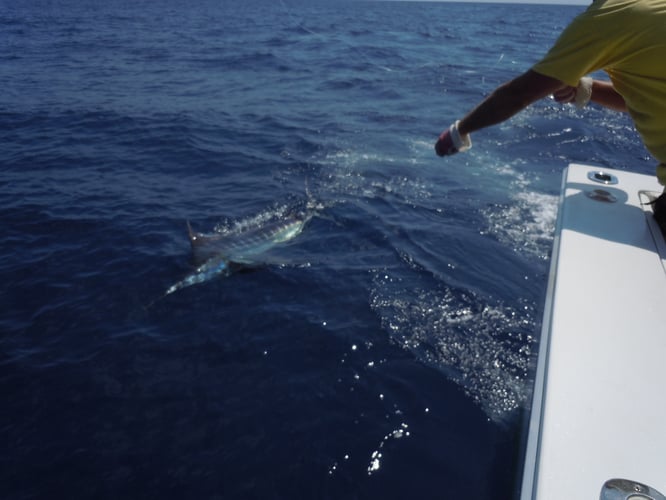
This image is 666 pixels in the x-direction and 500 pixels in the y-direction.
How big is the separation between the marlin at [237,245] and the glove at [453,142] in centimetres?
354

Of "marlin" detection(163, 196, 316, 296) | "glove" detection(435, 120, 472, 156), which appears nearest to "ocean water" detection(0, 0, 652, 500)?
"marlin" detection(163, 196, 316, 296)

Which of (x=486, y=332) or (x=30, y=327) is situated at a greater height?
(x=486, y=332)

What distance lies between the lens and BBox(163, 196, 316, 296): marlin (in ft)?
18.2

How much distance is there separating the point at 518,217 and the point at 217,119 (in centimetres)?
798

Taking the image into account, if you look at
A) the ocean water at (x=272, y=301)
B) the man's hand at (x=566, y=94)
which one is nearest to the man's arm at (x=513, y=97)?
the man's hand at (x=566, y=94)

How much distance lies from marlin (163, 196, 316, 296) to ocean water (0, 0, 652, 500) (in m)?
0.15

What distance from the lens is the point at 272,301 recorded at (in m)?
5.15

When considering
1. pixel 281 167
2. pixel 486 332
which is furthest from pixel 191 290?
pixel 281 167

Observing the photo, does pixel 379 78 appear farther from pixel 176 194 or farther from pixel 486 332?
pixel 486 332

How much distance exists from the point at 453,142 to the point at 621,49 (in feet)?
3.01

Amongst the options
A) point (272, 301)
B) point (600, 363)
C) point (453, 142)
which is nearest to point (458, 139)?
point (453, 142)

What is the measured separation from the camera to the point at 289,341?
452 cm

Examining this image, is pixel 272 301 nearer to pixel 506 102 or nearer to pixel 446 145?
pixel 446 145

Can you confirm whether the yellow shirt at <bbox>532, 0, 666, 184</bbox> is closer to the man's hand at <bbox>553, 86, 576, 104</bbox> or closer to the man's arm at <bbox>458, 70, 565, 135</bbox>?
the man's arm at <bbox>458, 70, 565, 135</bbox>
